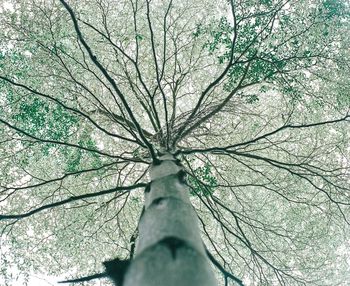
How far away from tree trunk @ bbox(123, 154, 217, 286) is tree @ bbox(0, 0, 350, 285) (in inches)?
43.2

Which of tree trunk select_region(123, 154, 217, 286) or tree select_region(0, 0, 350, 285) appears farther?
tree select_region(0, 0, 350, 285)

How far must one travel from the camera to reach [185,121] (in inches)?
209

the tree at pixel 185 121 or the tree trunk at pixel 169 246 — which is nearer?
the tree trunk at pixel 169 246

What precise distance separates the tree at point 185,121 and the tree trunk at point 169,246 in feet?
3.60

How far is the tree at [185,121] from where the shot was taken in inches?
193

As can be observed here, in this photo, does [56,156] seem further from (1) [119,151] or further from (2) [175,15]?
(2) [175,15]

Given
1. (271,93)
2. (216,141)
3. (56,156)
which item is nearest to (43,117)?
(56,156)

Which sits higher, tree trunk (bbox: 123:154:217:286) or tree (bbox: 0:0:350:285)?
tree (bbox: 0:0:350:285)

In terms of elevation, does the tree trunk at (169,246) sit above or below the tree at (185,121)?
below

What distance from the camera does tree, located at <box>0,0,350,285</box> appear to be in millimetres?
4902

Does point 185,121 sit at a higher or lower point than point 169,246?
higher

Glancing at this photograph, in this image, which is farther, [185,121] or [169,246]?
[185,121]

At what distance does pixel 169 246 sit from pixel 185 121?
3396 millimetres

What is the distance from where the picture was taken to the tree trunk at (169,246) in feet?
6.02
